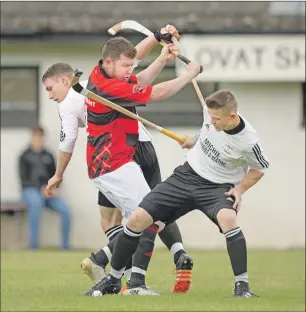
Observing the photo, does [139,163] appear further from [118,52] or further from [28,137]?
[28,137]

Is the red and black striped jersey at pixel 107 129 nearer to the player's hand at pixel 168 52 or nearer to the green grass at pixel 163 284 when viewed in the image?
the player's hand at pixel 168 52

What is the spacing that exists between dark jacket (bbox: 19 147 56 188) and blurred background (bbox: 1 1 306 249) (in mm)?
437

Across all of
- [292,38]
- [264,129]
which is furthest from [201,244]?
[292,38]

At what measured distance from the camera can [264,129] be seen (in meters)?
21.6

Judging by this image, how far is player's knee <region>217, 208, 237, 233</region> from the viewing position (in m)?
10.9

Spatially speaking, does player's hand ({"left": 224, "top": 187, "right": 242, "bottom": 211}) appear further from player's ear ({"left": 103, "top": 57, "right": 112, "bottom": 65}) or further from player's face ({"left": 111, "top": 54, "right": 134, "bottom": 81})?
player's ear ({"left": 103, "top": 57, "right": 112, "bottom": 65})

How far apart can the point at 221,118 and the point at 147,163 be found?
1260 mm

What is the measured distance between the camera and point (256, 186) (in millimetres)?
21516

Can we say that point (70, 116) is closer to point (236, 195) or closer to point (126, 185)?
point (126, 185)

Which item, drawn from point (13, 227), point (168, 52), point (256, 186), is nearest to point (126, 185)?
point (168, 52)

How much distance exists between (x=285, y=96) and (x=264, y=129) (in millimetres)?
611

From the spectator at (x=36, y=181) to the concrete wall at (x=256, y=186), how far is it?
49 centimetres

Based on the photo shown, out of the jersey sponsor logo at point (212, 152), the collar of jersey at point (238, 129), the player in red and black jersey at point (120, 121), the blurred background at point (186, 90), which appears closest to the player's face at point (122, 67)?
the player in red and black jersey at point (120, 121)

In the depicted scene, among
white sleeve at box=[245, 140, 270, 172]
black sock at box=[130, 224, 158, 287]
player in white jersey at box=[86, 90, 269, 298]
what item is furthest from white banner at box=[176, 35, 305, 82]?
white sleeve at box=[245, 140, 270, 172]
